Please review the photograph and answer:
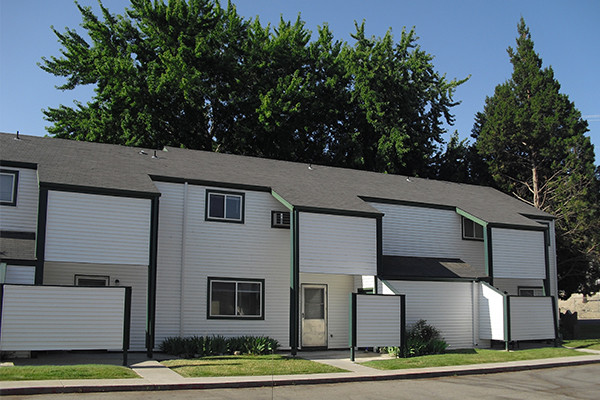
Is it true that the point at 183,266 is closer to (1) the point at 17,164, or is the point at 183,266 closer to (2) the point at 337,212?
(2) the point at 337,212

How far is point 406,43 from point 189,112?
1518cm

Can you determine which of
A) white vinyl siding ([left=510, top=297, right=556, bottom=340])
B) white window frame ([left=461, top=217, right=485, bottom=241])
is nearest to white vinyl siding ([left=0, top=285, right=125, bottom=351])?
white vinyl siding ([left=510, top=297, right=556, bottom=340])

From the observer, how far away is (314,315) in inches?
878

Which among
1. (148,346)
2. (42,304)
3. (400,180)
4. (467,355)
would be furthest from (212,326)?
(400,180)

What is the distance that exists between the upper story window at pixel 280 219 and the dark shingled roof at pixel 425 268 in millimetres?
3734

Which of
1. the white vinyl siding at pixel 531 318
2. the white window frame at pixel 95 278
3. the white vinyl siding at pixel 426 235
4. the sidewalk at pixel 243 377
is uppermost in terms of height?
the white vinyl siding at pixel 426 235

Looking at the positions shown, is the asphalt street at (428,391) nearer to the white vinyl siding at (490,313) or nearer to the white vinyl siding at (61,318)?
the white vinyl siding at (61,318)

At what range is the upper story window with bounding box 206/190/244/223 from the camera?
21188mm

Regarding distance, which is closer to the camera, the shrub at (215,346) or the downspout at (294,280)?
the shrub at (215,346)

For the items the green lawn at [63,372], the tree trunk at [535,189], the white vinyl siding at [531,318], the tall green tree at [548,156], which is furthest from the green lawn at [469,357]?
the tree trunk at [535,189]

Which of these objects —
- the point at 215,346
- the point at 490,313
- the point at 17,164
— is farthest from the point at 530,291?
the point at 17,164

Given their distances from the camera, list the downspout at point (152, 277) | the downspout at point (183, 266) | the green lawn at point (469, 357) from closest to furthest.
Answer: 1. the downspout at point (152, 277)
2. the green lawn at point (469, 357)
3. the downspout at point (183, 266)

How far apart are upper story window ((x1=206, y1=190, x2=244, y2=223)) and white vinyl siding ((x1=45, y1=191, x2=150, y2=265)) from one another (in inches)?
114

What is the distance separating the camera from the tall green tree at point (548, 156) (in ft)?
115
